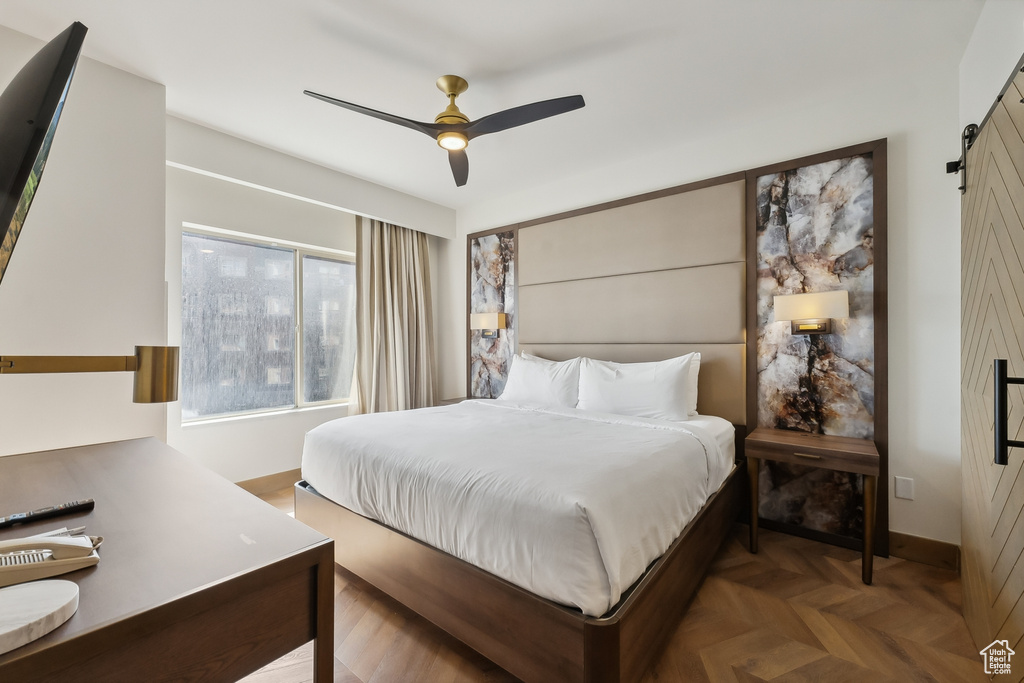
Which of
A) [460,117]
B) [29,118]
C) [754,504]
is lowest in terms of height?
[754,504]

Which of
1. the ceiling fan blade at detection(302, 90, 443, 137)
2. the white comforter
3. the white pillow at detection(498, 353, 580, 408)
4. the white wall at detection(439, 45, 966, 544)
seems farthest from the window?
the white wall at detection(439, 45, 966, 544)

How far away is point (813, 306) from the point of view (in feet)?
7.94

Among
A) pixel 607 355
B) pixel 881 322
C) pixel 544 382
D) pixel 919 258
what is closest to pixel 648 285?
pixel 607 355

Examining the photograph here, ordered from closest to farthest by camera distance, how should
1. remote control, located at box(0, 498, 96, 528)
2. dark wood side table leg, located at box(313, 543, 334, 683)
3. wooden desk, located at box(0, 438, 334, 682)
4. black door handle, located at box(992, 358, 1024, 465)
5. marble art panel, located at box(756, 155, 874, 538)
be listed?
wooden desk, located at box(0, 438, 334, 682) → dark wood side table leg, located at box(313, 543, 334, 683) → remote control, located at box(0, 498, 96, 528) → black door handle, located at box(992, 358, 1024, 465) → marble art panel, located at box(756, 155, 874, 538)

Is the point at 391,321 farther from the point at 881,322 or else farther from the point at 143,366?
the point at 143,366

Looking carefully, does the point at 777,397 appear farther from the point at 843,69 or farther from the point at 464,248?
the point at 464,248

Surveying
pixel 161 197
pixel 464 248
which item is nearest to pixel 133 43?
pixel 161 197

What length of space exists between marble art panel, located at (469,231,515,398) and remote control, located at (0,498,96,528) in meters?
3.44

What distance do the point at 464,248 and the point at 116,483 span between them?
3932 millimetres

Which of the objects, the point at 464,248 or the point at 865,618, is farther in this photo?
the point at 464,248

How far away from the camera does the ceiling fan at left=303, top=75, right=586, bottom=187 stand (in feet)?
6.90

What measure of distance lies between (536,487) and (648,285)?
227cm

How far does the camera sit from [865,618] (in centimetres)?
191

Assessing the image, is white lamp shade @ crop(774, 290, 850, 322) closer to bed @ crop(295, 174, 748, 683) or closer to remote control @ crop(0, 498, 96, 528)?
bed @ crop(295, 174, 748, 683)
